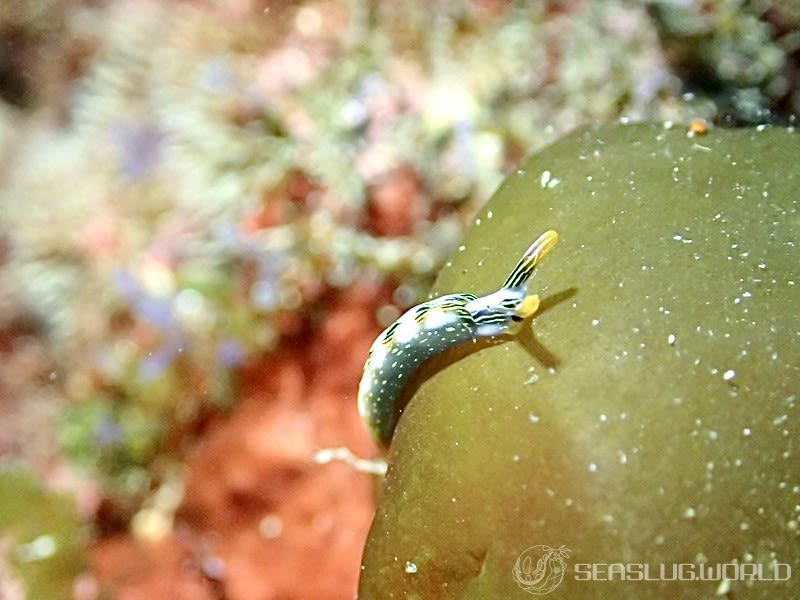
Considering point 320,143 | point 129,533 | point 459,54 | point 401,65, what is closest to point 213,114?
point 320,143

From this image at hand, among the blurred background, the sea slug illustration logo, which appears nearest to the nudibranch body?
the sea slug illustration logo

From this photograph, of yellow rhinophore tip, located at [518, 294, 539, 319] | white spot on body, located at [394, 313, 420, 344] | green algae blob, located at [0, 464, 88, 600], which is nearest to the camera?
yellow rhinophore tip, located at [518, 294, 539, 319]

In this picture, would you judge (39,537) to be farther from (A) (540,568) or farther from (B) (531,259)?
(B) (531,259)

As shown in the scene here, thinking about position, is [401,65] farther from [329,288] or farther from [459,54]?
[329,288]

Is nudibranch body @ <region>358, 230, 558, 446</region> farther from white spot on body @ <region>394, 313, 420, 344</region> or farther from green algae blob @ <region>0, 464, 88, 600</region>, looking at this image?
green algae blob @ <region>0, 464, 88, 600</region>

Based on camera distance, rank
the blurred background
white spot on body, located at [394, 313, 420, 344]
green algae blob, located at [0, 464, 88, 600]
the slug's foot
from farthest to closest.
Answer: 1. green algae blob, located at [0, 464, 88, 600]
2. the blurred background
3. the slug's foot
4. white spot on body, located at [394, 313, 420, 344]

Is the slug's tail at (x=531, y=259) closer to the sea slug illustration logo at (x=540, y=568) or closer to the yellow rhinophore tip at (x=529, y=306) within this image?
the yellow rhinophore tip at (x=529, y=306)
